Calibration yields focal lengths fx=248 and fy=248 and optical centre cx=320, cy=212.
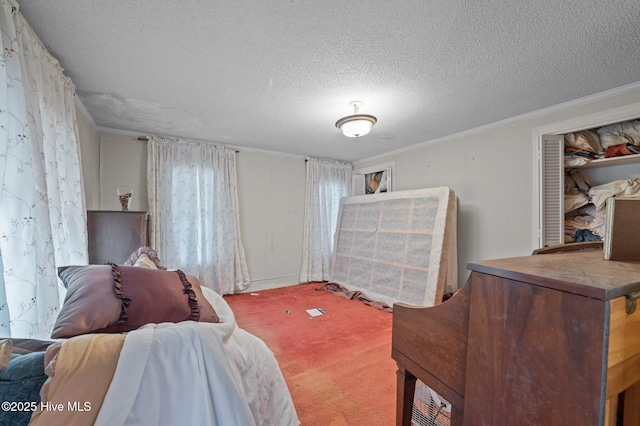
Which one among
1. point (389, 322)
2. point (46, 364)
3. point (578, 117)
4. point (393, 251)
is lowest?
point (389, 322)

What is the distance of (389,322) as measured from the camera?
2.79 metres

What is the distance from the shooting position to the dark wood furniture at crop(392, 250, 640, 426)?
0.48 metres

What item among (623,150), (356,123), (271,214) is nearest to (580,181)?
(623,150)

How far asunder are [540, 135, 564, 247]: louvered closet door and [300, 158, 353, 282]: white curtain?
2960 mm

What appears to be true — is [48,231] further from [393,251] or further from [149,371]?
[393,251]

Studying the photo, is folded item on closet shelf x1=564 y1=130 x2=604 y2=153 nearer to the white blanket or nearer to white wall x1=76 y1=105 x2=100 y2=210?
the white blanket

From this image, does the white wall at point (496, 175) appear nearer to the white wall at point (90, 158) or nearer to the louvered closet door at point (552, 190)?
the louvered closet door at point (552, 190)

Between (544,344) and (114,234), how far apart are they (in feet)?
9.61

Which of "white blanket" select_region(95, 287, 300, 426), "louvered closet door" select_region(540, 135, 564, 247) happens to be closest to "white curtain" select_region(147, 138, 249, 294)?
"white blanket" select_region(95, 287, 300, 426)

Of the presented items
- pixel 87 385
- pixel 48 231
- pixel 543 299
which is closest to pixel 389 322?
pixel 543 299

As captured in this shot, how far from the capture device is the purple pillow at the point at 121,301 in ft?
3.19

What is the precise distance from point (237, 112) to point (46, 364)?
8.09 ft

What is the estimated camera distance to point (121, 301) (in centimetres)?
107

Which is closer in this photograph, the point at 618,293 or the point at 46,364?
the point at 618,293
